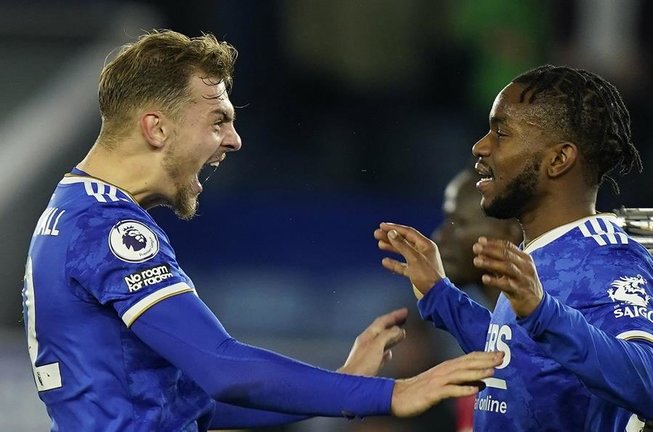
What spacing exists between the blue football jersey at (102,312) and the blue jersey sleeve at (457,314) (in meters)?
0.92

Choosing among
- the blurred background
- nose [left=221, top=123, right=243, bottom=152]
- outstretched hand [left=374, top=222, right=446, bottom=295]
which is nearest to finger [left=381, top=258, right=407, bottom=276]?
outstretched hand [left=374, top=222, right=446, bottom=295]

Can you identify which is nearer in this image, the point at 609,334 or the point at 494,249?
the point at 494,249

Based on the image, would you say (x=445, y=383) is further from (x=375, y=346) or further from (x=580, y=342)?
(x=375, y=346)

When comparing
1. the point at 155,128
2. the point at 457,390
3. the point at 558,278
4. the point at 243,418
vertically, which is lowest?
the point at 243,418

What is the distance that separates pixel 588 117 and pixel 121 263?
4.37 ft

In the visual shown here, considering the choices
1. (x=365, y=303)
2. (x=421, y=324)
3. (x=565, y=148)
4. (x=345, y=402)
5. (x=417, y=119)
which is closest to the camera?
(x=345, y=402)

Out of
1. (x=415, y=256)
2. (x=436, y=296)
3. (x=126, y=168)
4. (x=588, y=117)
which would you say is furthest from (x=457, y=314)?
(x=126, y=168)

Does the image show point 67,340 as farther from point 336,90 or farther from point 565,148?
point 336,90

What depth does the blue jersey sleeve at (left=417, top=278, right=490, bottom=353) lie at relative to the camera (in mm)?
3641

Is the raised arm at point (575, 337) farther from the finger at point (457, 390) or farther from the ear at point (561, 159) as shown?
the ear at point (561, 159)

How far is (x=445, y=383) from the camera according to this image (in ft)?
8.95

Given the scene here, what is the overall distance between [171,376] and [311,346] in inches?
137

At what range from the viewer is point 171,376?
3.03m

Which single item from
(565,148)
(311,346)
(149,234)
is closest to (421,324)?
(311,346)
